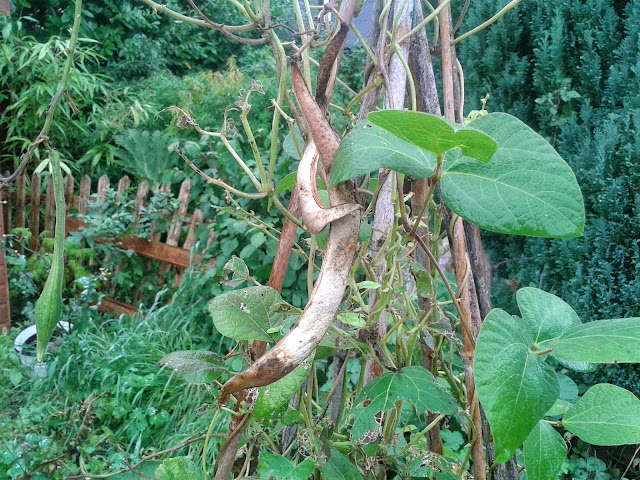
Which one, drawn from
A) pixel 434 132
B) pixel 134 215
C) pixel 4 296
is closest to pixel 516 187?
pixel 434 132

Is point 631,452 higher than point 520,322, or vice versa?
point 520,322

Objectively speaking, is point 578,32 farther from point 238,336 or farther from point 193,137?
point 193,137

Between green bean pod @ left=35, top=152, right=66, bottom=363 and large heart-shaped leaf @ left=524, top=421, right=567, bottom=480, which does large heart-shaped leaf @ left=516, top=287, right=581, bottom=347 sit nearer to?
large heart-shaped leaf @ left=524, top=421, right=567, bottom=480

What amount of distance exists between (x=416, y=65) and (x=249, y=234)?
2.00 meters

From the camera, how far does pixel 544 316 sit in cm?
55

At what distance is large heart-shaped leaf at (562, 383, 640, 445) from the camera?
1.79 feet

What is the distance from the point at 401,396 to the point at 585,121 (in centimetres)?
215

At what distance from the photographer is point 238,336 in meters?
0.61

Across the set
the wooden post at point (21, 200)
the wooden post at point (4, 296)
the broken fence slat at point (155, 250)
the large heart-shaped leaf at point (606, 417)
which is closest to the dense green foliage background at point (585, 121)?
the large heart-shaped leaf at point (606, 417)

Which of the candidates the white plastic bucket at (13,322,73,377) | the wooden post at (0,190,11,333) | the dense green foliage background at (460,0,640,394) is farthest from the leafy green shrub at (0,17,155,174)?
the dense green foliage background at (460,0,640,394)

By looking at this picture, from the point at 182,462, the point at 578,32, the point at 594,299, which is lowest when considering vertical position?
the point at 594,299

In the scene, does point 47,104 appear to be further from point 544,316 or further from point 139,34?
point 544,316

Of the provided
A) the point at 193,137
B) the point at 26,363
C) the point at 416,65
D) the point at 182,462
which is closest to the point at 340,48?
the point at 416,65

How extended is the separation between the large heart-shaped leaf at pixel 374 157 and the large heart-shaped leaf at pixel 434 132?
35 mm
